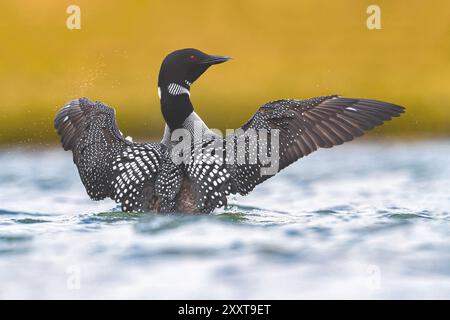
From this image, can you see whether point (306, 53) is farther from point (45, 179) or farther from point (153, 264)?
point (153, 264)

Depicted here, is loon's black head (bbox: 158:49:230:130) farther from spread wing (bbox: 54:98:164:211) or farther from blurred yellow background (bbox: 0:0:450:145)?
blurred yellow background (bbox: 0:0:450:145)

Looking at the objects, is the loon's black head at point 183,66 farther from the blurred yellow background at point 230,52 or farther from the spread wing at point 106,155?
the blurred yellow background at point 230,52

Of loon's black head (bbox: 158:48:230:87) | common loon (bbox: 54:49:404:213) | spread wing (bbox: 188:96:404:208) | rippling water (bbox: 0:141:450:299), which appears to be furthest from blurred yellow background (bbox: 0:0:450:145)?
spread wing (bbox: 188:96:404:208)

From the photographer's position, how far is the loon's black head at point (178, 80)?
18.5ft

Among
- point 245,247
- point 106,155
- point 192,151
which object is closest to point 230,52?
point 106,155

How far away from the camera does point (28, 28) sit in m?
9.16

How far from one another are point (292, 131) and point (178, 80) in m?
0.82

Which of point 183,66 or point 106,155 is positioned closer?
point 106,155

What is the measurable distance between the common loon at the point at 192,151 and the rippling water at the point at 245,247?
13cm

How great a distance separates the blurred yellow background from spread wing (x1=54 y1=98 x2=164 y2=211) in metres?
3.13

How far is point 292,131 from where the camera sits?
17.5 ft

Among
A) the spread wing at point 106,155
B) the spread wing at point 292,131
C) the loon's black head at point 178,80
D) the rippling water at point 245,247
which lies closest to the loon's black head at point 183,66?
the loon's black head at point 178,80

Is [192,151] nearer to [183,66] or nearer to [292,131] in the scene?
[292,131]

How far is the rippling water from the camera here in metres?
4.09
